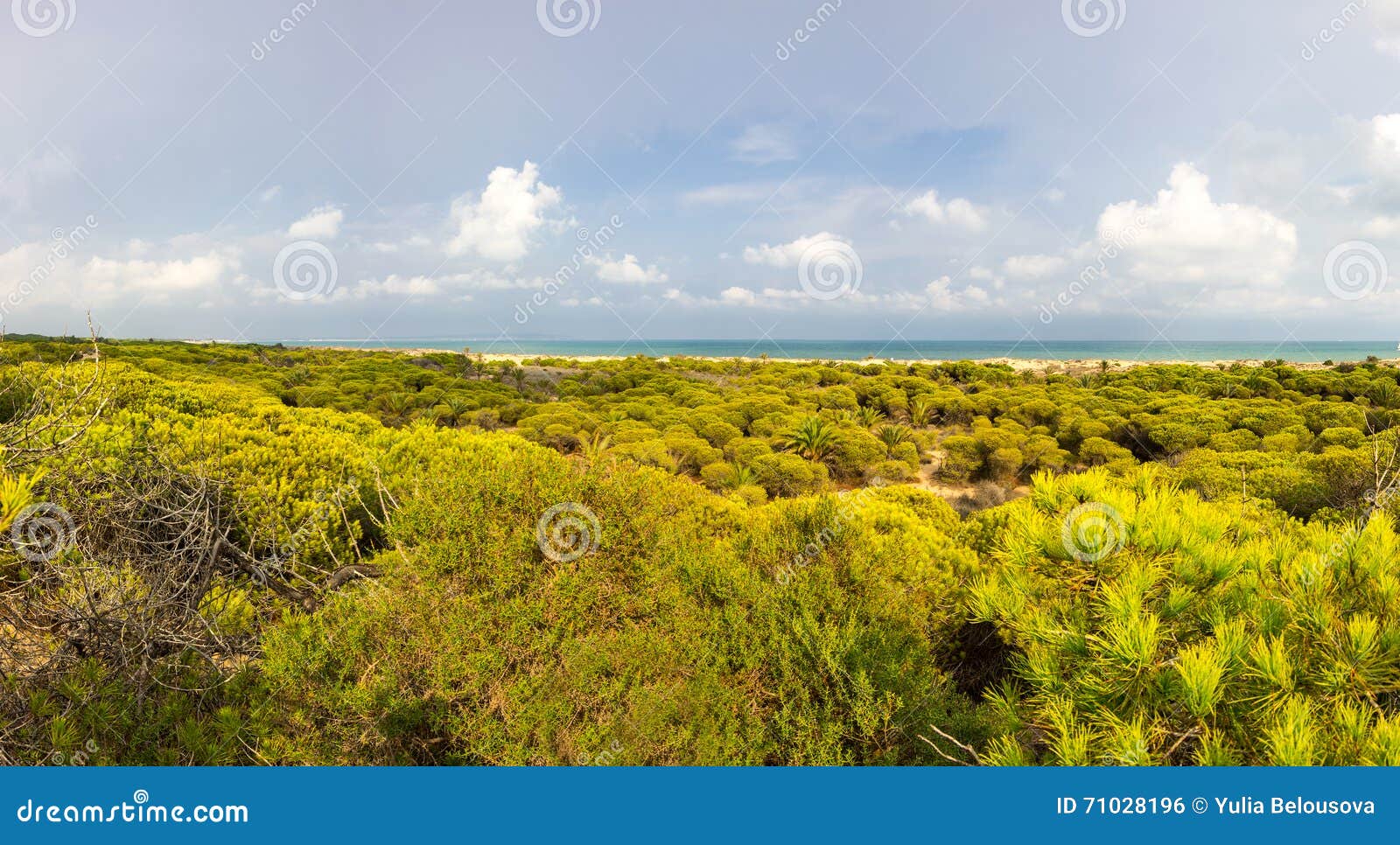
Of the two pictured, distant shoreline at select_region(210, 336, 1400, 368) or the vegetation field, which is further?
distant shoreline at select_region(210, 336, 1400, 368)

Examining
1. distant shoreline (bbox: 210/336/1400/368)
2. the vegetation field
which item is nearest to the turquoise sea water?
distant shoreline (bbox: 210/336/1400/368)

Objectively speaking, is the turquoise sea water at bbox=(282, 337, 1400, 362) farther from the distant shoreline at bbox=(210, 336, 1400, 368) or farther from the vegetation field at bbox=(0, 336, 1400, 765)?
the vegetation field at bbox=(0, 336, 1400, 765)

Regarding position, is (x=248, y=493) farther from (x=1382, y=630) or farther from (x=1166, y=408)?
(x=1166, y=408)

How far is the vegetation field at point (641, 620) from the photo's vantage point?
1813mm

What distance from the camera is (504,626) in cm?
324

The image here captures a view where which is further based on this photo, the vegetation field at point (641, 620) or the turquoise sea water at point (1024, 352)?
the turquoise sea water at point (1024, 352)

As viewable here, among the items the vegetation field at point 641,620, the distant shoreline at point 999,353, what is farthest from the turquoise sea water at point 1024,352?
the vegetation field at point 641,620

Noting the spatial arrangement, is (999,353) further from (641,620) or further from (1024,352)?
(641,620)

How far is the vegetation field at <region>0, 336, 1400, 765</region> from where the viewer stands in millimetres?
1813

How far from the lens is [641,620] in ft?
11.8

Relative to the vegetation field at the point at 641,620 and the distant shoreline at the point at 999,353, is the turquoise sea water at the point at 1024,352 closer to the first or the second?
the distant shoreline at the point at 999,353

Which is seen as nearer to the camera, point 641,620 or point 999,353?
point 641,620

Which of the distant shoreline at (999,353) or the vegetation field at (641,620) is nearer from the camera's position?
the vegetation field at (641,620)

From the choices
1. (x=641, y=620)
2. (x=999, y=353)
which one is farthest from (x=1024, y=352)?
(x=641, y=620)
